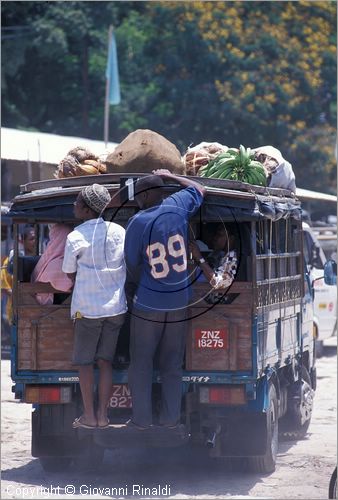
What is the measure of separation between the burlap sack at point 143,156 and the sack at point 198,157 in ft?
1.74

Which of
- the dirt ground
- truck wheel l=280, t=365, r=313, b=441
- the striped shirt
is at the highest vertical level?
the striped shirt

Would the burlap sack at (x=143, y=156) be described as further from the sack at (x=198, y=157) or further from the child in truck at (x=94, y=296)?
the child in truck at (x=94, y=296)

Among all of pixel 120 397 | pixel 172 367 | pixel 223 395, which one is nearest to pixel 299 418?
pixel 223 395

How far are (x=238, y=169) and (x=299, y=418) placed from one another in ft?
9.00

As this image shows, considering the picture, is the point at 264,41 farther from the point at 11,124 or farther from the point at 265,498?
the point at 265,498

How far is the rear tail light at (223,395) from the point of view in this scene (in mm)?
8234

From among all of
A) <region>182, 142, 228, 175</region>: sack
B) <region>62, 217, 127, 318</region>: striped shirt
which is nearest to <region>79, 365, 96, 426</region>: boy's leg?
<region>62, 217, 127, 318</region>: striped shirt

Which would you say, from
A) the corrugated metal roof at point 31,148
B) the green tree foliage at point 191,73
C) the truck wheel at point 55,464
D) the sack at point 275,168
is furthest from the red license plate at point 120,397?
the green tree foliage at point 191,73

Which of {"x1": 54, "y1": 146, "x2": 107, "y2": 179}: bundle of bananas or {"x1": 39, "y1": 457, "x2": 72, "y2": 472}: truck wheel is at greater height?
{"x1": 54, "y1": 146, "x2": 107, "y2": 179}: bundle of bananas

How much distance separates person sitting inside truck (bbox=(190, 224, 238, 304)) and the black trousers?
31 centimetres

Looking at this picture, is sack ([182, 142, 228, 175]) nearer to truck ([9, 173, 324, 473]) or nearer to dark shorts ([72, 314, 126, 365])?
truck ([9, 173, 324, 473])

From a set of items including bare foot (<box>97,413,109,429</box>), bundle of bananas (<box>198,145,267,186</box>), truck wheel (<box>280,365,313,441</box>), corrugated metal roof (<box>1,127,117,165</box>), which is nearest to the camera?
bare foot (<box>97,413,109,429</box>)

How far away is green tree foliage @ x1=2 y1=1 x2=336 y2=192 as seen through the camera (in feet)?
102

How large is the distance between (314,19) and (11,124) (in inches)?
356
